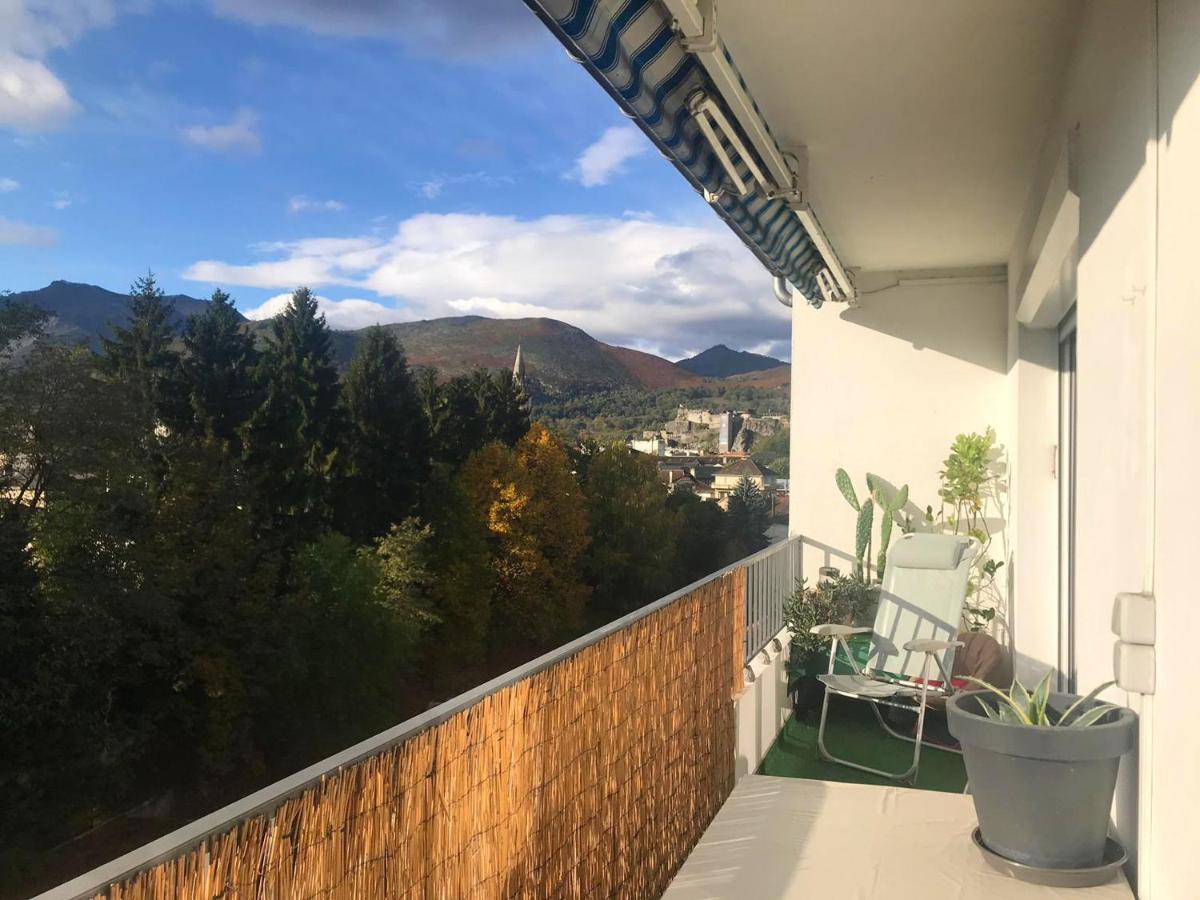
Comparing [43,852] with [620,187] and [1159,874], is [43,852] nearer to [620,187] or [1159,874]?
[1159,874]

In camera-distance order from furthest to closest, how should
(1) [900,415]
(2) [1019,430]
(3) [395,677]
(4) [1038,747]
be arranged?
1. (3) [395,677]
2. (1) [900,415]
3. (2) [1019,430]
4. (4) [1038,747]

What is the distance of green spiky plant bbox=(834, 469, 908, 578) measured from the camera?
6117 millimetres

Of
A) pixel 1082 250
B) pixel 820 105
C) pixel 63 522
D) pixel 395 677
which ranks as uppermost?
pixel 820 105

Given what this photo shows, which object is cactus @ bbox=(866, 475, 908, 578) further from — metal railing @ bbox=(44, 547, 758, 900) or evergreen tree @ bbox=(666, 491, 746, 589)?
evergreen tree @ bbox=(666, 491, 746, 589)

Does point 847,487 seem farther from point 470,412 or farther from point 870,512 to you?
point 470,412

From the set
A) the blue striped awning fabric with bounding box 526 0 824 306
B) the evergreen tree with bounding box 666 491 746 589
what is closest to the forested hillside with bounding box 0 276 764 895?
the evergreen tree with bounding box 666 491 746 589

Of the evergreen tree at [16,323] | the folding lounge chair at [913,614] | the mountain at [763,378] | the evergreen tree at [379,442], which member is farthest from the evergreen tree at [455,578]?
the folding lounge chair at [913,614]

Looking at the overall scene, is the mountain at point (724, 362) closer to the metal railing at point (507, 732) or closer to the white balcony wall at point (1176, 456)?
the metal railing at point (507, 732)

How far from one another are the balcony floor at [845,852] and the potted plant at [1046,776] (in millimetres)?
80

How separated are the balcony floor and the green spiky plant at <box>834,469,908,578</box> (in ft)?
11.2

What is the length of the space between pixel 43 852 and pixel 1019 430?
95.0 feet

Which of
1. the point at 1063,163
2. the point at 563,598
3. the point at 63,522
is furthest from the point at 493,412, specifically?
the point at 1063,163

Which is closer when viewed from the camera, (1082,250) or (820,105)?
(1082,250)

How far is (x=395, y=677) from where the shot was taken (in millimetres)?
36844
